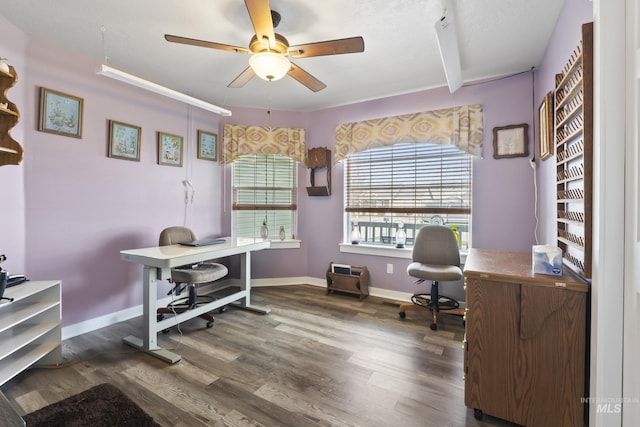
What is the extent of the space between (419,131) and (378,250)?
1.53m

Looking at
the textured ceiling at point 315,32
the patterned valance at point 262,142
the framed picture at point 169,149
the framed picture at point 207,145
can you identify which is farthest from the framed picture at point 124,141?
the patterned valance at point 262,142

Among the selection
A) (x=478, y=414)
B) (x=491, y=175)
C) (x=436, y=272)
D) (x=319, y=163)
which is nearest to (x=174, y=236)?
(x=319, y=163)

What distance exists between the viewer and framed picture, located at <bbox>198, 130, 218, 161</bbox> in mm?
→ 3637

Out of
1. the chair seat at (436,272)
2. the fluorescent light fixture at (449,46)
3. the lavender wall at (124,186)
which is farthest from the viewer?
the chair seat at (436,272)

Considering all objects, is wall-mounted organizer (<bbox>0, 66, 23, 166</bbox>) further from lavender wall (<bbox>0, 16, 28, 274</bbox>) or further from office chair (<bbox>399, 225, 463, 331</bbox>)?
office chair (<bbox>399, 225, 463, 331</bbox>)

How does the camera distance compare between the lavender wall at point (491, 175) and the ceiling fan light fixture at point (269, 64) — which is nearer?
the ceiling fan light fixture at point (269, 64)

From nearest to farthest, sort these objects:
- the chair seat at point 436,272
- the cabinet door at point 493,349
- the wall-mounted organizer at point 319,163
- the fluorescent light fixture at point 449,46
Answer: the cabinet door at point 493,349
the fluorescent light fixture at point 449,46
the chair seat at point 436,272
the wall-mounted organizer at point 319,163

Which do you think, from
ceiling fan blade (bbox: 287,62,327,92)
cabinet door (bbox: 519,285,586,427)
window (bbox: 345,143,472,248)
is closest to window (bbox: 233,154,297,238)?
window (bbox: 345,143,472,248)

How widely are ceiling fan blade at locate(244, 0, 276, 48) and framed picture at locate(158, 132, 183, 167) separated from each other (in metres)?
2.03

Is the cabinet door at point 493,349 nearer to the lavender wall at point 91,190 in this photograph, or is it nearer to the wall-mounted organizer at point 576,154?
the wall-mounted organizer at point 576,154

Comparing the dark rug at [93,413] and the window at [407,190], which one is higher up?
the window at [407,190]

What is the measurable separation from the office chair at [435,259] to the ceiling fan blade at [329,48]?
2.00 m

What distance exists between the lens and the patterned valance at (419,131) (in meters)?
3.03

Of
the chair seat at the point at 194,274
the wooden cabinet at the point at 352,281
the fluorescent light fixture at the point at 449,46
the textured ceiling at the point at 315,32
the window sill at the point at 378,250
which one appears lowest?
the wooden cabinet at the point at 352,281
